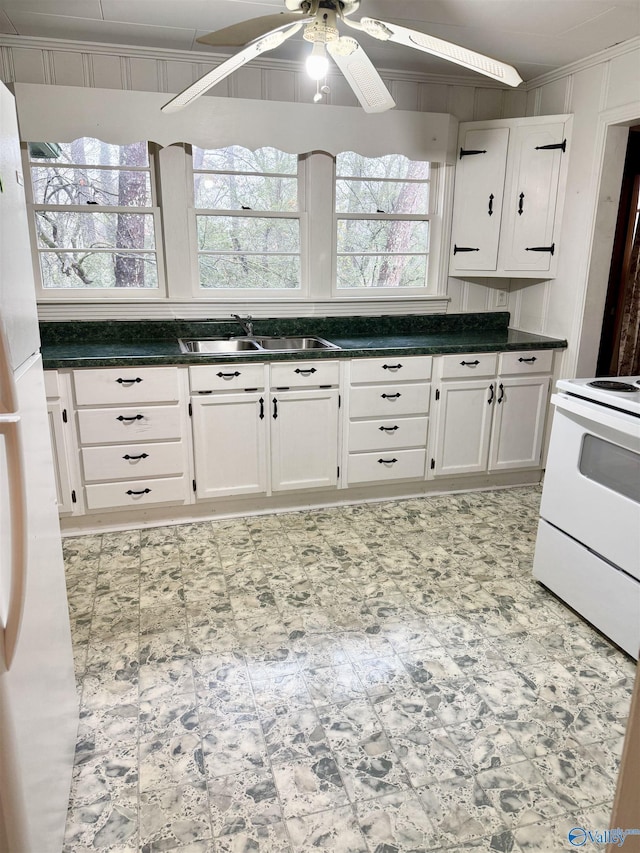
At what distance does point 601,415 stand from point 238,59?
182cm

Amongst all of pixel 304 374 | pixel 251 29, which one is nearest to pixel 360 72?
pixel 251 29

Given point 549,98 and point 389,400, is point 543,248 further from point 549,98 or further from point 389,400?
point 389,400

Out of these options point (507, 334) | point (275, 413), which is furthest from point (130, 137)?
point (507, 334)

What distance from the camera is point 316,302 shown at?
12.7 ft

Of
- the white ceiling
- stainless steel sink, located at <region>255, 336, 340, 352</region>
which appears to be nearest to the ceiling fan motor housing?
the white ceiling

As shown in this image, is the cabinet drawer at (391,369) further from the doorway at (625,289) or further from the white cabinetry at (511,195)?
the doorway at (625,289)

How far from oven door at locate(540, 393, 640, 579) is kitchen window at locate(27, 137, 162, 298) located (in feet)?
8.08

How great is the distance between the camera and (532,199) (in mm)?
3725

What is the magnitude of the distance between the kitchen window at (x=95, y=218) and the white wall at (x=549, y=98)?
0.37m

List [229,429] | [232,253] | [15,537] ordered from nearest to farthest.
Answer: [15,537]
[229,429]
[232,253]

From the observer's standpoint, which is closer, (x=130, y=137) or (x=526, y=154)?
(x=130, y=137)

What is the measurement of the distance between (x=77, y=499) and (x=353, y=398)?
1.62 metres

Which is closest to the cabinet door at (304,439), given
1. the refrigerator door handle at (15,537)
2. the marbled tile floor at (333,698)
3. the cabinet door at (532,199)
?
the marbled tile floor at (333,698)

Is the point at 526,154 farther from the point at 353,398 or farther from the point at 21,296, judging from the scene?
the point at 21,296
